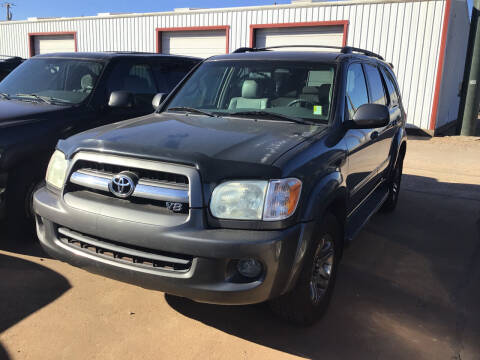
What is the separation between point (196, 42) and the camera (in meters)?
16.0

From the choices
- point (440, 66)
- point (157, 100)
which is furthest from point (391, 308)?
point (440, 66)

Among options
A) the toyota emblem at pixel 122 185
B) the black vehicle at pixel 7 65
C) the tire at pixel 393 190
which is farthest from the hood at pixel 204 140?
the black vehicle at pixel 7 65

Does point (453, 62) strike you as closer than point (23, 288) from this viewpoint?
No

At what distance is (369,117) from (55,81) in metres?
3.67

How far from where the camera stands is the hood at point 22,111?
155 inches

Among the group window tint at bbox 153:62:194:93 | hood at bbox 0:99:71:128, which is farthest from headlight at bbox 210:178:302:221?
window tint at bbox 153:62:194:93

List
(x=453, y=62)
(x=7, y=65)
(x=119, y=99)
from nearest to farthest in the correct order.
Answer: (x=119, y=99)
(x=7, y=65)
(x=453, y=62)

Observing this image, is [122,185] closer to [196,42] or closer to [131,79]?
[131,79]

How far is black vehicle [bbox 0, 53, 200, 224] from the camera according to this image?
3.81 m

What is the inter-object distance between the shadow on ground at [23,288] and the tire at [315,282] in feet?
5.59

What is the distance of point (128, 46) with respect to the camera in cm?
1753

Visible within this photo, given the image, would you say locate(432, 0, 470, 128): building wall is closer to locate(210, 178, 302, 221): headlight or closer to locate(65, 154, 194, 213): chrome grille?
locate(210, 178, 302, 221): headlight

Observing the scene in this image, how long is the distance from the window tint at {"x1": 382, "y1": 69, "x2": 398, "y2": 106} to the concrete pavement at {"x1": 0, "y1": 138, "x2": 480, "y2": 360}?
1850mm

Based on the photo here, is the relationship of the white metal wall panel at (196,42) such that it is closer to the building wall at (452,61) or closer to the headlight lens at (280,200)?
the building wall at (452,61)
